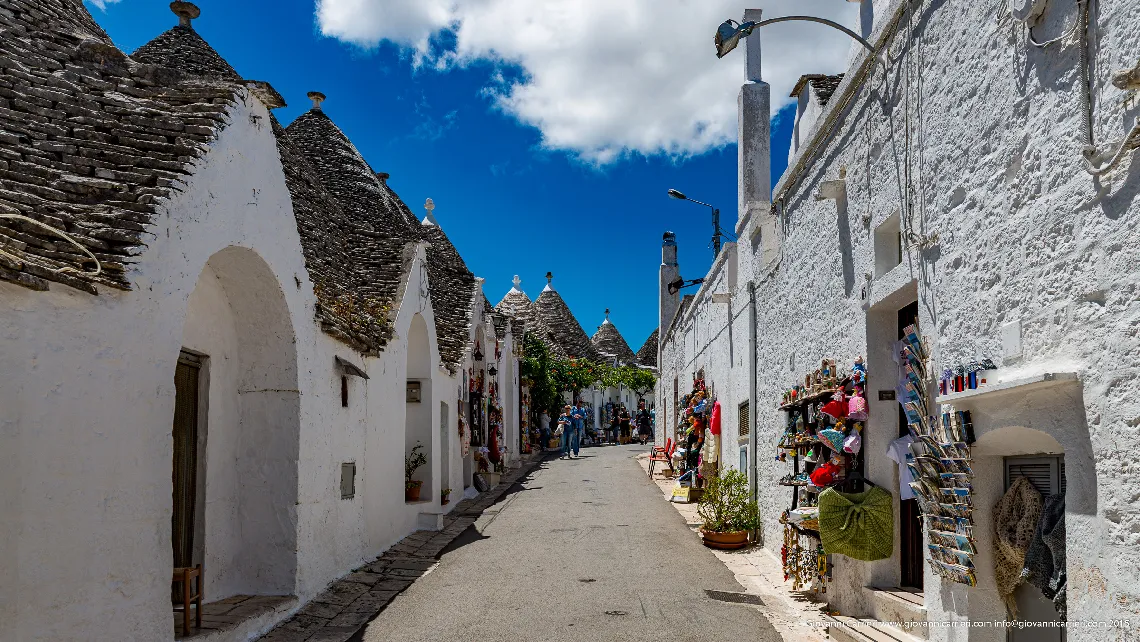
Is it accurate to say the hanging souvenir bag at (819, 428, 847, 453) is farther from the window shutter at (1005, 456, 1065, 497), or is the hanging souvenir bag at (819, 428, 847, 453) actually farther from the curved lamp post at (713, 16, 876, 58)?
the curved lamp post at (713, 16, 876, 58)

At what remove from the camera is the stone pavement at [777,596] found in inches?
295

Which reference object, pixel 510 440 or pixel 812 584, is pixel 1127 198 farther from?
pixel 510 440

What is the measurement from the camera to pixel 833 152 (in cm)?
842

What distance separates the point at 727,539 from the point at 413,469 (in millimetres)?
5362

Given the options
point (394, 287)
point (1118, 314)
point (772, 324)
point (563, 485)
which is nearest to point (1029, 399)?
point (1118, 314)

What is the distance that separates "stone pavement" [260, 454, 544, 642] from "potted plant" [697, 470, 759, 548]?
3.56 metres

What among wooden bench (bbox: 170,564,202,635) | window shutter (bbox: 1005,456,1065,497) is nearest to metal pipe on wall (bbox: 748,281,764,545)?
window shutter (bbox: 1005,456,1065,497)

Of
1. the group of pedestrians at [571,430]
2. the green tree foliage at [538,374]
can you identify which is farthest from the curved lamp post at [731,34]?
the green tree foliage at [538,374]

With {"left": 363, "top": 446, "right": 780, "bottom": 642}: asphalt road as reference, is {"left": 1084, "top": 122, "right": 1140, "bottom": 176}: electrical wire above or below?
above

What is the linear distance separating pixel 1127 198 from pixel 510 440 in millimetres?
22522

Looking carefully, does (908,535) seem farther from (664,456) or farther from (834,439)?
(664,456)

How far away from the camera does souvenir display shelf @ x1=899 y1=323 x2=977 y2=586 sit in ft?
17.7

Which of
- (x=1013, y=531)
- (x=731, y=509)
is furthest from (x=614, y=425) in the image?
(x=1013, y=531)

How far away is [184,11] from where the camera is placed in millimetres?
13906
